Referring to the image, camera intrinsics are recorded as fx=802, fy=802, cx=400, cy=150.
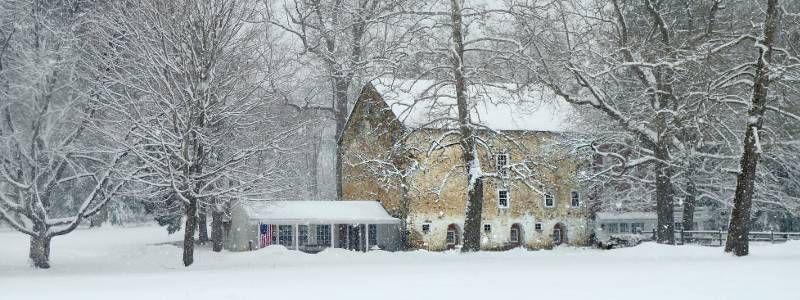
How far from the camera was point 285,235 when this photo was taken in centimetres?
4125

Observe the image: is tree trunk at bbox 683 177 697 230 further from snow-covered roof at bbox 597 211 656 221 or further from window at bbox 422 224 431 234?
window at bbox 422 224 431 234

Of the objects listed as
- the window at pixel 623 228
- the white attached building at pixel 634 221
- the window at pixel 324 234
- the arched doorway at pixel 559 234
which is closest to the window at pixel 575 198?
the arched doorway at pixel 559 234

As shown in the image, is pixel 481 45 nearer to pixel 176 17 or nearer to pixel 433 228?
pixel 176 17

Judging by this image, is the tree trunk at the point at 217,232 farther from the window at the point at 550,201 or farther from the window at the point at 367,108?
the window at the point at 550,201

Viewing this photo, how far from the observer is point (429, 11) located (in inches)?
1062

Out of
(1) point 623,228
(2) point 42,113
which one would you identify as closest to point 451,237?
(1) point 623,228

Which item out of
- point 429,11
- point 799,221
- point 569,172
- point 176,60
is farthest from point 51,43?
point 799,221

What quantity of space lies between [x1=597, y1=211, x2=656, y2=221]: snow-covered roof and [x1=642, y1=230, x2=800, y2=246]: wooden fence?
8430 mm

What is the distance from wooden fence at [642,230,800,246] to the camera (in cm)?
3759

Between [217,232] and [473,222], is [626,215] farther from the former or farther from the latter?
[217,232]

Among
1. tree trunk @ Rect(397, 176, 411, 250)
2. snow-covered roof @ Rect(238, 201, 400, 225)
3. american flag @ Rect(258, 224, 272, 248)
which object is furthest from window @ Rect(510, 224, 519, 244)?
american flag @ Rect(258, 224, 272, 248)

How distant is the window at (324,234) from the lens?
42438 mm

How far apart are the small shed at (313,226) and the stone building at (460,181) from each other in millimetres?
1309

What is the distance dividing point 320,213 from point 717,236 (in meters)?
19.6
